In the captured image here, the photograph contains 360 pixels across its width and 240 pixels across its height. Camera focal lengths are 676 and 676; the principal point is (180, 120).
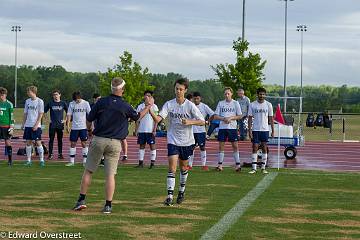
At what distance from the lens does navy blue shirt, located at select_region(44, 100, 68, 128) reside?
19500 mm

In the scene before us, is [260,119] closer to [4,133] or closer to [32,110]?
[32,110]

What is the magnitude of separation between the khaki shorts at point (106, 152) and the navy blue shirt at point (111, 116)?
86mm

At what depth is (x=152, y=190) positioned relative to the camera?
12594 millimetres

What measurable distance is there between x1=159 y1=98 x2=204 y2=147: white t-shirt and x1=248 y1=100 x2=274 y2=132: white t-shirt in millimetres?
5551

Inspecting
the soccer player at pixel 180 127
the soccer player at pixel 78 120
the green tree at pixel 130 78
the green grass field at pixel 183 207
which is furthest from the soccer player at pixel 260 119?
the green tree at pixel 130 78

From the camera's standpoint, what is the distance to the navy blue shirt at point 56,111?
1950cm

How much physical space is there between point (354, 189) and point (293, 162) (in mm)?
7087

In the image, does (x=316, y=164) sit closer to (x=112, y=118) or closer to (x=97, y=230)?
(x=112, y=118)

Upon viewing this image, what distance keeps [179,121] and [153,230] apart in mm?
2919

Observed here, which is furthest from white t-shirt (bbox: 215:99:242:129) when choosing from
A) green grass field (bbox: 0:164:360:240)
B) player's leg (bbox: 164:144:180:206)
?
player's leg (bbox: 164:144:180:206)

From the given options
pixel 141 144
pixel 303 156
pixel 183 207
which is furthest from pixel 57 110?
pixel 183 207

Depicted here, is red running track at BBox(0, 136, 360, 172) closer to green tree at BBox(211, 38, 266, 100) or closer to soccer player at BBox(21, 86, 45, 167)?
soccer player at BBox(21, 86, 45, 167)

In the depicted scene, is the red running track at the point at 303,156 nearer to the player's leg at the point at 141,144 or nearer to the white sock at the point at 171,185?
the player's leg at the point at 141,144

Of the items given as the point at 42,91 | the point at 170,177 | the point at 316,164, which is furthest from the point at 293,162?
the point at 42,91
